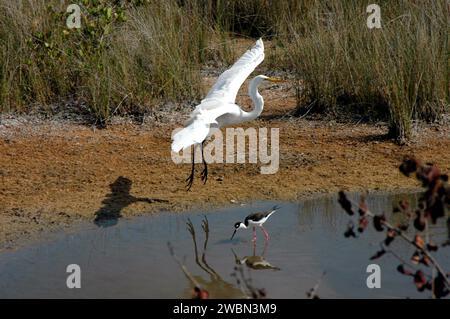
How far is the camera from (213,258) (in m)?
7.06

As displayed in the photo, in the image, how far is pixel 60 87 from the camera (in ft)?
34.6

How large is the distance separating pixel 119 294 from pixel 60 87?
471cm

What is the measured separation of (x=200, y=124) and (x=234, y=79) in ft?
4.84

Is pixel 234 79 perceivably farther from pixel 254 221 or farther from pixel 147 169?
pixel 254 221

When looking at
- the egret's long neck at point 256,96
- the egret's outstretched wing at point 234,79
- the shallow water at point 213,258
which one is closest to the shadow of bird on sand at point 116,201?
the shallow water at point 213,258

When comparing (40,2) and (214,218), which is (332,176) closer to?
(214,218)

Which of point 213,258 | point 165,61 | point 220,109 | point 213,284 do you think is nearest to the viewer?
point 213,284

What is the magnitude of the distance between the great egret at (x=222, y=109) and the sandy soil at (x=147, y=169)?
0.45 metres

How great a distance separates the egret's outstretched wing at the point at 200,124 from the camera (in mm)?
7670

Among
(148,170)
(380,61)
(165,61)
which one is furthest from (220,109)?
(380,61)

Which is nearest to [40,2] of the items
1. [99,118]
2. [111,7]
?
[111,7]

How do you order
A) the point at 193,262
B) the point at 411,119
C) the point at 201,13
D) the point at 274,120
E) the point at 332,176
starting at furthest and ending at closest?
1. the point at 201,13
2. the point at 274,120
3. the point at 411,119
4. the point at 332,176
5. the point at 193,262

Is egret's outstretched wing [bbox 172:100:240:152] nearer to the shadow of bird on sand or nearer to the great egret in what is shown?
the great egret

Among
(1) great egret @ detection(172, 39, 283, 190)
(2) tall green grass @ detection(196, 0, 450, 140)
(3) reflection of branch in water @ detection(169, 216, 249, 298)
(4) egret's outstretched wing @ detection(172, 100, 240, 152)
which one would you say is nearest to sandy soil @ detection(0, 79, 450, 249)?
(2) tall green grass @ detection(196, 0, 450, 140)
